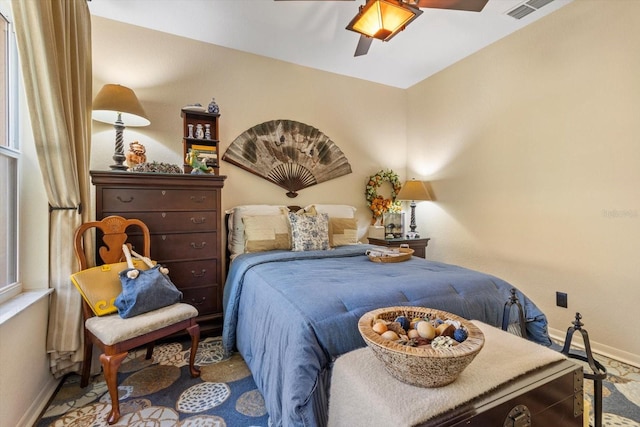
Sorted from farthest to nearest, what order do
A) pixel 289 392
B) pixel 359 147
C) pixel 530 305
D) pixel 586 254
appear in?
pixel 359 147
pixel 586 254
pixel 530 305
pixel 289 392

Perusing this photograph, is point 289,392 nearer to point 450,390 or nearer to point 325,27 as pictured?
point 450,390

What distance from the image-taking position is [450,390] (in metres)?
0.93

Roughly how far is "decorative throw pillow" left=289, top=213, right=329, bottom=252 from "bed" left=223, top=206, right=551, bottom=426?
0.33m

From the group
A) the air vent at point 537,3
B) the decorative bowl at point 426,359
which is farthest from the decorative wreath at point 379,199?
the decorative bowl at point 426,359

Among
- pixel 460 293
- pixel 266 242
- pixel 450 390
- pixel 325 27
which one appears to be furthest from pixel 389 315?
pixel 266 242

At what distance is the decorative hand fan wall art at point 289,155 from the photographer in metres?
3.17

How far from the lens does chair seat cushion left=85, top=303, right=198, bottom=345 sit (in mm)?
1558

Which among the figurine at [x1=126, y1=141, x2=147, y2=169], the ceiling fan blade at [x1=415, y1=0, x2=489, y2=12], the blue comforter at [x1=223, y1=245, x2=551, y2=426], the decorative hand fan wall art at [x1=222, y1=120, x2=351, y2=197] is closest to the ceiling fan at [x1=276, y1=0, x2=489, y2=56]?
the ceiling fan blade at [x1=415, y1=0, x2=489, y2=12]

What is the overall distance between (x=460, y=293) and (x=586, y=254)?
1577 mm

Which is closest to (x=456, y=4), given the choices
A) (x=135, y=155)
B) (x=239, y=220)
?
(x=239, y=220)

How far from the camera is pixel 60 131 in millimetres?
1695

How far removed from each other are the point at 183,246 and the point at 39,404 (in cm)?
120

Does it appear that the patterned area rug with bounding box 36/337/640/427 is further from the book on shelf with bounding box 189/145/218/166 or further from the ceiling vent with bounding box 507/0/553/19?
the ceiling vent with bounding box 507/0/553/19

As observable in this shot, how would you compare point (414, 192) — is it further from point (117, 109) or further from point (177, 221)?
point (117, 109)
